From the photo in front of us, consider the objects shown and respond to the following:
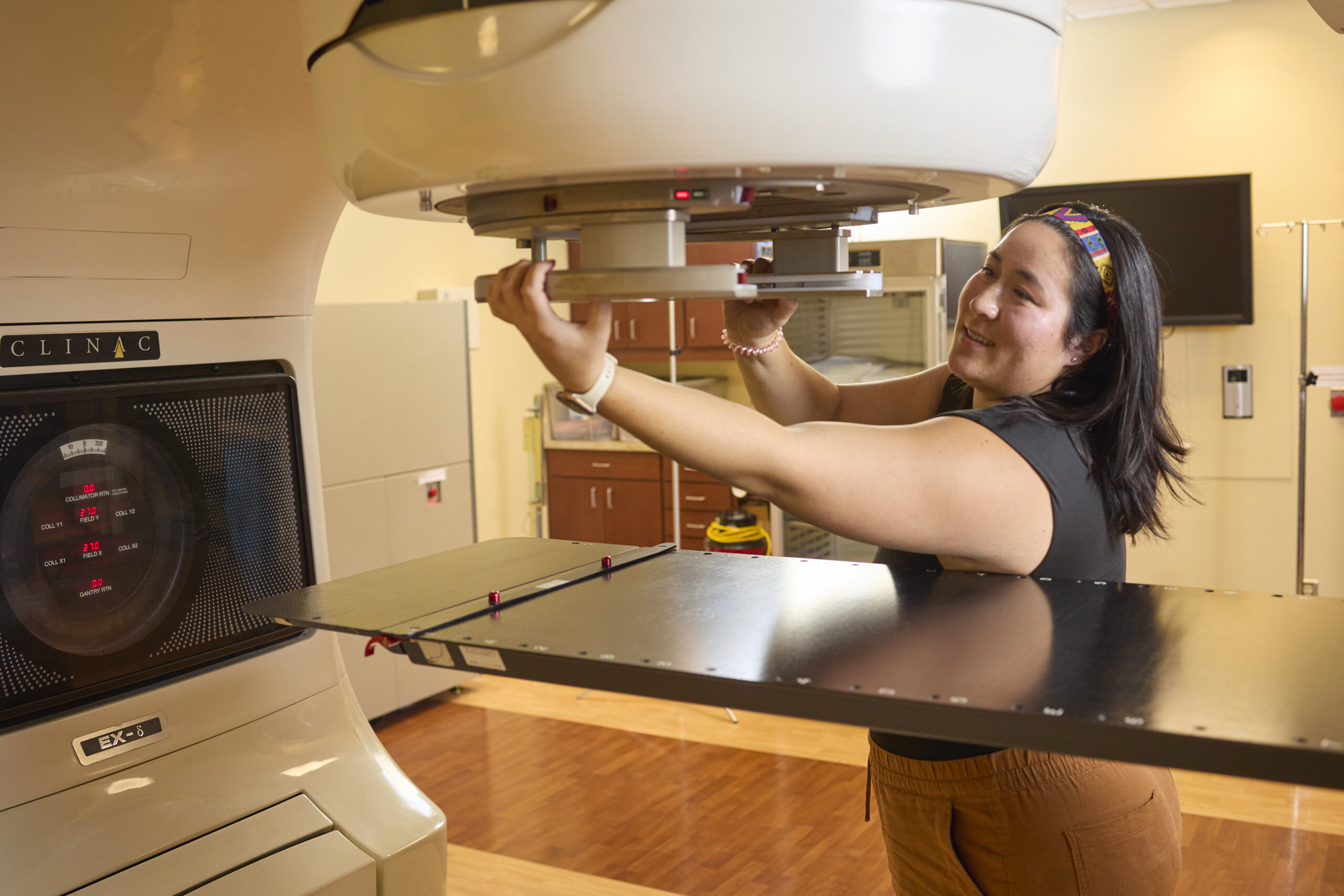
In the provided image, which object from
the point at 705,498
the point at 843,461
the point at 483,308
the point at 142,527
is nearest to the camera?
the point at 843,461

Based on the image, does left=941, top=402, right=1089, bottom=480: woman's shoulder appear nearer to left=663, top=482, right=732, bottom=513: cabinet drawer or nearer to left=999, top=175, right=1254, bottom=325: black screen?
left=999, top=175, right=1254, bottom=325: black screen

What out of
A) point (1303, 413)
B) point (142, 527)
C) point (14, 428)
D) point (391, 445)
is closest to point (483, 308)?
point (391, 445)

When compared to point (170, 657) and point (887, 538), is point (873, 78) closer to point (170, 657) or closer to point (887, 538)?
point (887, 538)

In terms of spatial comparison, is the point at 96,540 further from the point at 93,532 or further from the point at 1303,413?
the point at 1303,413

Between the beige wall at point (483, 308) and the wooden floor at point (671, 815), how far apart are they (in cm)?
151

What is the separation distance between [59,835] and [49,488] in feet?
1.17

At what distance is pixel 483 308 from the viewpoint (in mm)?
6113

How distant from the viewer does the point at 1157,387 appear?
4.29ft

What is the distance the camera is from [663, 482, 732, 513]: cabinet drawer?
17.5 feet

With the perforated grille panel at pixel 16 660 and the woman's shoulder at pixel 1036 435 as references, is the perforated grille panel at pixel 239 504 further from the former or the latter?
the woman's shoulder at pixel 1036 435

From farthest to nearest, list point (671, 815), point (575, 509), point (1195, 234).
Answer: point (575, 509)
point (1195, 234)
point (671, 815)

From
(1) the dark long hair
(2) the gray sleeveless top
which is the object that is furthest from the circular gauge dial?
(1) the dark long hair

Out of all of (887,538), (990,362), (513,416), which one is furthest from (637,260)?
(513,416)

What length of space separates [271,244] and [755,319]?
60cm
